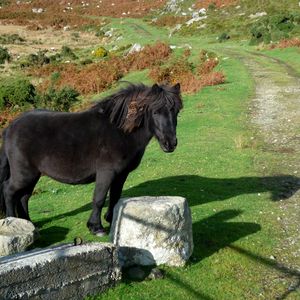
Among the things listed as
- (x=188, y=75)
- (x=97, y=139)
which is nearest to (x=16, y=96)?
(x=188, y=75)

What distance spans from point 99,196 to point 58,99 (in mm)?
22382

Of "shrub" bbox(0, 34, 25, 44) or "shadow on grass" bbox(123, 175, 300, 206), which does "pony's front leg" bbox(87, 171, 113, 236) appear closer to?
"shadow on grass" bbox(123, 175, 300, 206)

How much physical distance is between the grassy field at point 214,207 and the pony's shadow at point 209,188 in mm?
24

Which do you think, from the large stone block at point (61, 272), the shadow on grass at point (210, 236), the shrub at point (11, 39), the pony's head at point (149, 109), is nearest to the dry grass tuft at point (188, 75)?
the shadow on grass at point (210, 236)

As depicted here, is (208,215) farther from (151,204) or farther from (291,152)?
(291,152)

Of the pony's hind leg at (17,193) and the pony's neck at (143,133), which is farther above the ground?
the pony's neck at (143,133)

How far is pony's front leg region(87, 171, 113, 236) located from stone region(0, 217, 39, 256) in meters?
1.00

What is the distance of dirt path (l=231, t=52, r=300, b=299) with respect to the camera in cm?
864

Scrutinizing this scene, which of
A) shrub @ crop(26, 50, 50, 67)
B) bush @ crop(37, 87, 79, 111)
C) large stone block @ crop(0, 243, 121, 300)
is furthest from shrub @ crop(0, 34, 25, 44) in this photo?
large stone block @ crop(0, 243, 121, 300)

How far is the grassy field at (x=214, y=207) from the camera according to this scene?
281 inches

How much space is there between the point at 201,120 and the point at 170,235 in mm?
13682

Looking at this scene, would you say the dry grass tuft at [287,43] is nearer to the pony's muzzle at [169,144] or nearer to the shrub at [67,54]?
the shrub at [67,54]

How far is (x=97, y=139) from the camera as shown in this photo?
8258 mm

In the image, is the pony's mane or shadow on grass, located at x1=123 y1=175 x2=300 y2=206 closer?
the pony's mane
